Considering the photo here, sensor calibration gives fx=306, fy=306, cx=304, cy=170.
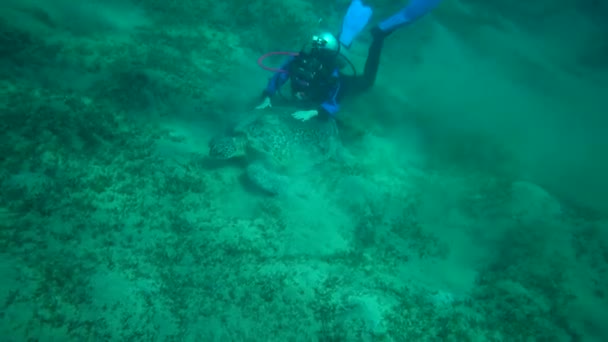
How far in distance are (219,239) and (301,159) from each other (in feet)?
8.34

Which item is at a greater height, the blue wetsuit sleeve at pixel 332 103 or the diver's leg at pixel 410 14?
the diver's leg at pixel 410 14

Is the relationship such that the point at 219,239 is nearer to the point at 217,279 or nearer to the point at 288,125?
the point at 217,279

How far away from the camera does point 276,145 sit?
19.6 feet

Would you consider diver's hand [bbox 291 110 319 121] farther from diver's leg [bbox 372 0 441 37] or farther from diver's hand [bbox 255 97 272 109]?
diver's leg [bbox 372 0 441 37]

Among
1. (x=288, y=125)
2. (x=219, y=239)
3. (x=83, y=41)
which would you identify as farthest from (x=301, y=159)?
(x=83, y=41)

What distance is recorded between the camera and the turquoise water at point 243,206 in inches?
139

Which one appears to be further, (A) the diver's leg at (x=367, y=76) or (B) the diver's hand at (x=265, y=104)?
(A) the diver's leg at (x=367, y=76)

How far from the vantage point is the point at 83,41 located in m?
6.41

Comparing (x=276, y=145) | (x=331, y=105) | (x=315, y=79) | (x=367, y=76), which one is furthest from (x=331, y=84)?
(x=276, y=145)

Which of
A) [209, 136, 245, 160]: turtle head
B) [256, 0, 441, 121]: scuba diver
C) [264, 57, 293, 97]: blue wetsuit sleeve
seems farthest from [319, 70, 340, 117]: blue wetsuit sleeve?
[209, 136, 245, 160]: turtle head

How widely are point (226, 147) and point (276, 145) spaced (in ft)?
3.23

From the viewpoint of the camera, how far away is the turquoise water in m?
3.53

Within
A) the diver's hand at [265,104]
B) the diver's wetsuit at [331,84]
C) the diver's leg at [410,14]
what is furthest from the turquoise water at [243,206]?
the diver's leg at [410,14]

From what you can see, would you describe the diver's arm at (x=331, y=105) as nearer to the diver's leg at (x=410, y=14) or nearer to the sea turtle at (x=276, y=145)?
the sea turtle at (x=276, y=145)
